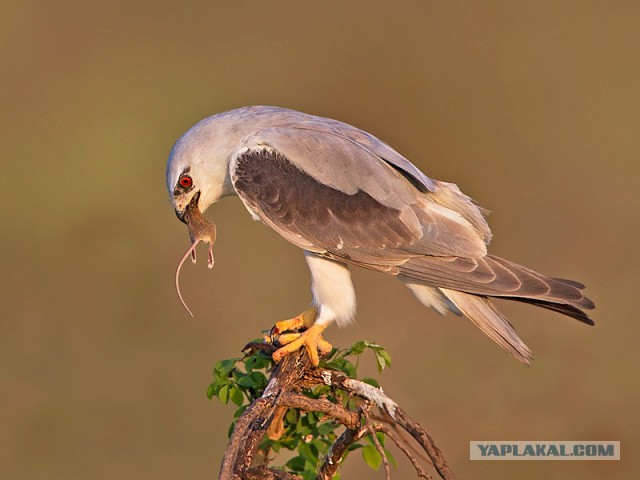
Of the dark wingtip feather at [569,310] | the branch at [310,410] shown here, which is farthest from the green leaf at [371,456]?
the dark wingtip feather at [569,310]

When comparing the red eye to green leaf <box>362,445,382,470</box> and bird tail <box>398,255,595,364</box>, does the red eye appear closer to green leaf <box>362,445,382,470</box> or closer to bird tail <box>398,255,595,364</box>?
bird tail <box>398,255,595,364</box>

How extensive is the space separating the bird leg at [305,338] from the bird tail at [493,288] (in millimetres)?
543

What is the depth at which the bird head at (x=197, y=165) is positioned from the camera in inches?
208

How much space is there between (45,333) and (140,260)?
39.0 inches

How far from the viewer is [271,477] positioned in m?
3.67

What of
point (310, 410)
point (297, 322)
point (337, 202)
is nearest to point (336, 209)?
point (337, 202)

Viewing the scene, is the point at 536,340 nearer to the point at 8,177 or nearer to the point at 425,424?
the point at 425,424

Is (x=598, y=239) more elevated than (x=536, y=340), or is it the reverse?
(x=598, y=239)

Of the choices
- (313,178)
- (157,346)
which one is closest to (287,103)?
(157,346)

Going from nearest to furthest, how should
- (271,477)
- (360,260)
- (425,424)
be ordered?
(271,477)
(360,260)
(425,424)

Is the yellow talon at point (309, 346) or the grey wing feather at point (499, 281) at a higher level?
the grey wing feather at point (499, 281)

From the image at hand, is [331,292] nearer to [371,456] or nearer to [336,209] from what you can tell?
[336,209]

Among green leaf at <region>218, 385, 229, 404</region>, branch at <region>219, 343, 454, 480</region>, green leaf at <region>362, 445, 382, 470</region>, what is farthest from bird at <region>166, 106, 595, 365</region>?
green leaf at <region>362, 445, 382, 470</region>

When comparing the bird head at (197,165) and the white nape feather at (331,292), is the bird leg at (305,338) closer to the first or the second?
the white nape feather at (331,292)
